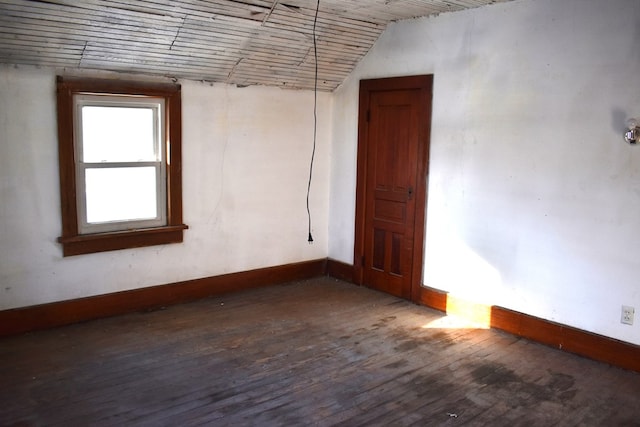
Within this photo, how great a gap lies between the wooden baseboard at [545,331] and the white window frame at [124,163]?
2443 millimetres

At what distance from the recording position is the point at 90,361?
371 centimetres

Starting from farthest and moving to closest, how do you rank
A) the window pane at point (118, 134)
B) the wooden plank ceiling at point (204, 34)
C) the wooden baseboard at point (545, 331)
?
the window pane at point (118, 134) → the wooden baseboard at point (545, 331) → the wooden plank ceiling at point (204, 34)

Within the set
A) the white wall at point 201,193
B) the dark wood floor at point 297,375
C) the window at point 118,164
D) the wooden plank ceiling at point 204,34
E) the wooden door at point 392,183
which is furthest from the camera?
the wooden door at point 392,183

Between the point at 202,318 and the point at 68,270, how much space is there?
1.08 m

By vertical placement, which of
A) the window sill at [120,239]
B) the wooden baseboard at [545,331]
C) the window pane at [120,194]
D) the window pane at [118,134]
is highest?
the window pane at [118,134]

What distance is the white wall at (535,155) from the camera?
3.72 meters

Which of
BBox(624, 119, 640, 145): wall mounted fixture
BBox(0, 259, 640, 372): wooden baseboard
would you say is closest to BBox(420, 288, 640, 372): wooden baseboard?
BBox(0, 259, 640, 372): wooden baseboard

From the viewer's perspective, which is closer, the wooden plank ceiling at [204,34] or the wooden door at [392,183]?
the wooden plank ceiling at [204,34]

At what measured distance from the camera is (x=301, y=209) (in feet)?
18.8

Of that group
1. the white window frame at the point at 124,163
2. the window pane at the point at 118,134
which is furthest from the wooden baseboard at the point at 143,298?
the window pane at the point at 118,134

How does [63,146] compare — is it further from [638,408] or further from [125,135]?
[638,408]

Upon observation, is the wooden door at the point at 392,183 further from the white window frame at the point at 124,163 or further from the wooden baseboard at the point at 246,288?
the white window frame at the point at 124,163

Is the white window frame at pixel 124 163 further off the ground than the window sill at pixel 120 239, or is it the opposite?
the white window frame at pixel 124 163

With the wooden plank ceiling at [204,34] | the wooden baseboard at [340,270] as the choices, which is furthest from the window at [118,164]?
the wooden baseboard at [340,270]
